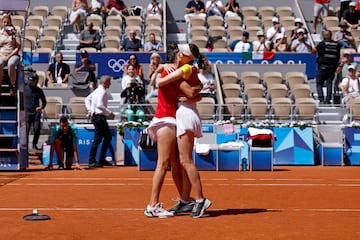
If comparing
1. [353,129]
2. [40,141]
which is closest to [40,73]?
[40,141]

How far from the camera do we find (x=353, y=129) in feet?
65.5

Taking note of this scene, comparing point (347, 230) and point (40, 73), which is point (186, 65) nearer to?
point (347, 230)

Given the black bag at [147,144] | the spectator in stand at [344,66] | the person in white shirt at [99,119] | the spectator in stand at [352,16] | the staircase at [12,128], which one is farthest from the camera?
the spectator in stand at [352,16]

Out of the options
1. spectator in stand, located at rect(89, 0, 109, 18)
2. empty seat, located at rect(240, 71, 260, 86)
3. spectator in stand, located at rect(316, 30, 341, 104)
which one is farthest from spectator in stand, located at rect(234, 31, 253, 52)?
spectator in stand, located at rect(89, 0, 109, 18)

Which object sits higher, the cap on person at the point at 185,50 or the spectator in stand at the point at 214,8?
the spectator in stand at the point at 214,8

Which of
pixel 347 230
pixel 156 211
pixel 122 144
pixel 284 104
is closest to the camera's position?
pixel 347 230

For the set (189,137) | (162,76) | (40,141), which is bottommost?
(40,141)

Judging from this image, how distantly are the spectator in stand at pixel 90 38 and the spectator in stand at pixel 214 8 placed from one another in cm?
472

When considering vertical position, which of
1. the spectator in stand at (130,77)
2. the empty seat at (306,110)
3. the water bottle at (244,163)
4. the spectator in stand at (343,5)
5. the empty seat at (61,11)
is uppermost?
the spectator in stand at (343,5)

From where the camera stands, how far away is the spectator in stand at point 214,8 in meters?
27.8

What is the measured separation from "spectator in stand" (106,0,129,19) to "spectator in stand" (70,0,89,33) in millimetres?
911

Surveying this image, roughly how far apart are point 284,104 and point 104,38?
21.7 ft

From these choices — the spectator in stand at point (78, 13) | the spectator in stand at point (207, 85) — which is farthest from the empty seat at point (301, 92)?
the spectator in stand at point (78, 13)

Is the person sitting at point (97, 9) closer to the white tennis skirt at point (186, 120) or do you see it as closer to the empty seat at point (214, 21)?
the empty seat at point (214, 21)
